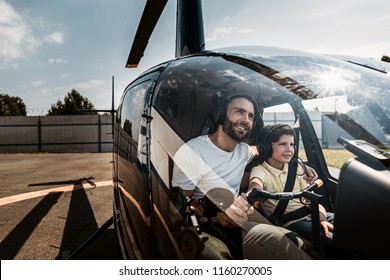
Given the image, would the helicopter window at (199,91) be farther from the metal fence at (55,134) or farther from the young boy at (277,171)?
the metal fence at (55,134)

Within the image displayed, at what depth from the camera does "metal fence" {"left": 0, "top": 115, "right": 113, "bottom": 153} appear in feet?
59.5

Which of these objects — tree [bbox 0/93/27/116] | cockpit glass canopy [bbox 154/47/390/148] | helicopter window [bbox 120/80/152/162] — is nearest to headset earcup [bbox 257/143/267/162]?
cockpit glass canopy [bbox 154/47/390/148]

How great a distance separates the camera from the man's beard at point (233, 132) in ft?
3.95

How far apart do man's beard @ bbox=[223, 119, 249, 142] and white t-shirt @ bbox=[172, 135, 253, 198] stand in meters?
0.03

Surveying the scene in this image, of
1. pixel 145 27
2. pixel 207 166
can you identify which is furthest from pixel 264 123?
pixel 145 27

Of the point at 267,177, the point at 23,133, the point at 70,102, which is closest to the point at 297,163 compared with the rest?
the point at 267,177

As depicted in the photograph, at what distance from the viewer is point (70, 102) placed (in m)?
48.9

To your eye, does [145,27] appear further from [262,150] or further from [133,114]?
[262,150]

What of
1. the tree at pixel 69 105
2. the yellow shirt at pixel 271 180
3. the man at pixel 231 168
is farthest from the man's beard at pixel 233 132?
the tree at pixel 69 105

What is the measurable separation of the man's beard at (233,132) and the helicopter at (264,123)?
0.20ft

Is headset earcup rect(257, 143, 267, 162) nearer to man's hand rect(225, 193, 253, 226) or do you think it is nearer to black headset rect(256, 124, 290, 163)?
black headset rect(256, 124, 290, 163)

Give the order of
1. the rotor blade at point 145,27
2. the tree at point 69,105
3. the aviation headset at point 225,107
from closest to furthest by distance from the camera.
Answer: the aviation headset at point 225,107
the rotor blade at point 145,27
the tree at point 69,105

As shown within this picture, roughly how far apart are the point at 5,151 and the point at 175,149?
68.8 ft

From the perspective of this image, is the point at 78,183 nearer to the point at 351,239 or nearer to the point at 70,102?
the point at 351,239
